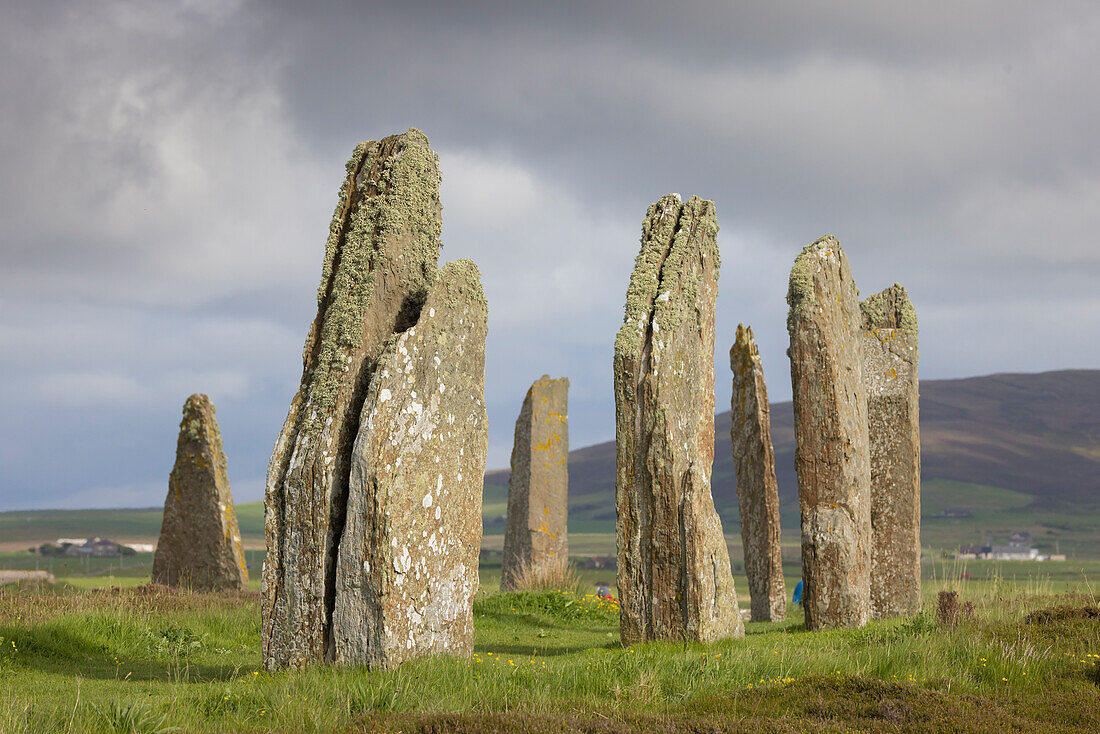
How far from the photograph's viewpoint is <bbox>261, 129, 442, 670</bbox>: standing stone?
9.01 meters

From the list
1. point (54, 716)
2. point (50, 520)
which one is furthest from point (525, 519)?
point (50, 520)

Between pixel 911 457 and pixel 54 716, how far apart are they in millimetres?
12945

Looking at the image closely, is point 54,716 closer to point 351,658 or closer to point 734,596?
point 351,658

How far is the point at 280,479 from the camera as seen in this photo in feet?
30.8

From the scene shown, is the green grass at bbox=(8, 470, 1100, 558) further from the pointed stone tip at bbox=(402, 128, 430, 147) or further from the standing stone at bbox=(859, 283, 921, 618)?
the pointed stone tip at bbox=(402, 128, 430, 147)

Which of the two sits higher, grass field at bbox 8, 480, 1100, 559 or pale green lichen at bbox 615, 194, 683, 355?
pale green lichen at bbox 615, 194, 683, 355

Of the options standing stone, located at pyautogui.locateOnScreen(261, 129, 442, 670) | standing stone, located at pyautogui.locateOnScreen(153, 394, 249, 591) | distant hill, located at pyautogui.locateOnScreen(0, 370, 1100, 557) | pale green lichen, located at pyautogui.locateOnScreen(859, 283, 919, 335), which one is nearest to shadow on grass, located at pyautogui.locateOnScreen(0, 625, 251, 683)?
standing stone, located at pyautogui.locateOnScreen(261, 129, 442, 670)

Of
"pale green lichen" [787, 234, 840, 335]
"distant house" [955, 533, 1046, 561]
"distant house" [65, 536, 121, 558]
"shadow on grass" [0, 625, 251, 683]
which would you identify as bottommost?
"distant house" [955, 533, 1046, 561]

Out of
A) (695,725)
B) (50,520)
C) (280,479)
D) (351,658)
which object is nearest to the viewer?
(695,725)

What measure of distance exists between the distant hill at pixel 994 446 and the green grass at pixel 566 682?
95056 millimetres

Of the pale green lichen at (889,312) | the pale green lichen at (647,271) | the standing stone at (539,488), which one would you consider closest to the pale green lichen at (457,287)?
the pale green lichen at (647,271)

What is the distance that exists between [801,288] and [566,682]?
7.75 metres

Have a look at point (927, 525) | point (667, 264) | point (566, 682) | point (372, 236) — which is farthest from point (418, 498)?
point (927, 525)

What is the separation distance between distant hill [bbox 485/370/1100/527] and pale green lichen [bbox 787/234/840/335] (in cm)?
9190
